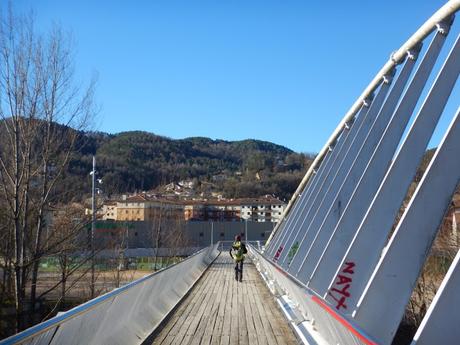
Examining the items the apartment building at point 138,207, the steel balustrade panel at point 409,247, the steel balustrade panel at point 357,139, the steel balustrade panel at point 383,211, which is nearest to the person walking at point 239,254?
the steel balustrade panel at point 357,139

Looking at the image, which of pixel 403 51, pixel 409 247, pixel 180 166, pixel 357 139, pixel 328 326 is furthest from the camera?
pixel 180 166

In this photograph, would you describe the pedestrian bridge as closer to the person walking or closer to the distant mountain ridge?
the person walking

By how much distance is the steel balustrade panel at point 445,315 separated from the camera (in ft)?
15.8

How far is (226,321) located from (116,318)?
4.02 meters

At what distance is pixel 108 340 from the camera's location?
264 inches

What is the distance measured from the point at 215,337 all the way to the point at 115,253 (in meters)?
27.2

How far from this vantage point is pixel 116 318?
7.15 metres

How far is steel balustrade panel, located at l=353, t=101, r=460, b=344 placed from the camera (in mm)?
6355

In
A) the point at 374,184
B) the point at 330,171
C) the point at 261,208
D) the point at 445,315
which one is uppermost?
the point at 330,171

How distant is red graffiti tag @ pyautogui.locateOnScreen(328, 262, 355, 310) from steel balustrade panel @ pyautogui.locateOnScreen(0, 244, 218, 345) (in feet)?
10.2

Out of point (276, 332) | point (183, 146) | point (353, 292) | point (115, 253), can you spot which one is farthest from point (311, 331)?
A: point (183, 146)

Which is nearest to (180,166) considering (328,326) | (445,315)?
(328,326)

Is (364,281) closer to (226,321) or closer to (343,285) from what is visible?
(343,285)

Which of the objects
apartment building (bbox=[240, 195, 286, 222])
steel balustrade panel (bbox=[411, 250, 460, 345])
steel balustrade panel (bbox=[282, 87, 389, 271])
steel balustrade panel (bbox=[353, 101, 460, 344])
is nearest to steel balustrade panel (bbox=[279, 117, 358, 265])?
steel balustrade panel (bbox=[282, 87, 389, 271])
